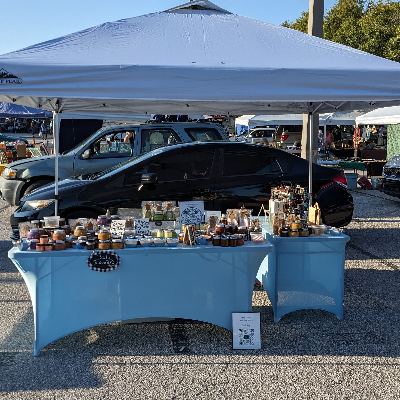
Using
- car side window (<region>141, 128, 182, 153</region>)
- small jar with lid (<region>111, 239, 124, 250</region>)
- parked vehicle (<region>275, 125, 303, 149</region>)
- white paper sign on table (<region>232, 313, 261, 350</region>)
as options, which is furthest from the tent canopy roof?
parked vehicle (<region>275, 125, 303, 149</region>)

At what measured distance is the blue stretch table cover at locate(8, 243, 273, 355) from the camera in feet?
14.5

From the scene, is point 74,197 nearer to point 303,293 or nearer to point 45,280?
point 45,280

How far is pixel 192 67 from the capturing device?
4.53 metres

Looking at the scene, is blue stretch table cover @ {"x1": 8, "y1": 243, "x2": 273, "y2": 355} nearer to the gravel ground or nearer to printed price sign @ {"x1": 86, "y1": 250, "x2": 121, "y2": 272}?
printed price sign @ {"x1": 86, "y1": 250, "x2": 121, "y2": 272}

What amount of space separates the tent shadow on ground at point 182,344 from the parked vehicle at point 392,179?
24.5 ft

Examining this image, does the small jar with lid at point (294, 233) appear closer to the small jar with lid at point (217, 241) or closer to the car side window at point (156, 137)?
the small jar with lid at point (217, 241)

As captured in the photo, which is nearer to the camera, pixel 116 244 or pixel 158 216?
pixel 116 244

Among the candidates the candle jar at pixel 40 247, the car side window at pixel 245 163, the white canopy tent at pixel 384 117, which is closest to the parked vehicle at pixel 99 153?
the car side window at pixel 245 163

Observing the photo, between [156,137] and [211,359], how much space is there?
753 cm

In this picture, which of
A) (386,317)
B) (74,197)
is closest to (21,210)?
(74,197)

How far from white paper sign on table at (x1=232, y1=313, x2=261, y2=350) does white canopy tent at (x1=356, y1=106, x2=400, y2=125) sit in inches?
509

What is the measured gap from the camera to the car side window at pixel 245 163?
7824 mm

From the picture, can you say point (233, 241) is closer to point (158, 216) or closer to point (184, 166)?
point (158, 216)

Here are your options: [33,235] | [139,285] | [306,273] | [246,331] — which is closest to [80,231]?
[33,235]
